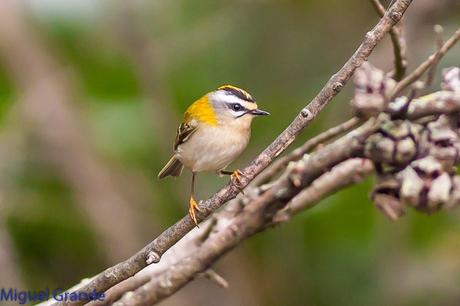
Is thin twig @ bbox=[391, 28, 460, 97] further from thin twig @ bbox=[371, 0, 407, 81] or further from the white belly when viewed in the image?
the white belly

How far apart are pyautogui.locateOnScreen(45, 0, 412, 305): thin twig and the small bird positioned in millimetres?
736

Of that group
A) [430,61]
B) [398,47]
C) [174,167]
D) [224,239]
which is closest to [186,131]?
[174,167]

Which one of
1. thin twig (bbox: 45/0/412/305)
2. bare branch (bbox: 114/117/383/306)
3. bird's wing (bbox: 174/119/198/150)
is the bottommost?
bird's wing (bbox: 174/119/198/150)

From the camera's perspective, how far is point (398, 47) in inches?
60.8

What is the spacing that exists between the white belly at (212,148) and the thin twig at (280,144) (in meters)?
0.73

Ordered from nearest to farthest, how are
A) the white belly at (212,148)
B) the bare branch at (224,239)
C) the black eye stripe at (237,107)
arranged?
the bare branch at (224,239)
the white belly at (212,148)
the black eye stripe at (237,107)

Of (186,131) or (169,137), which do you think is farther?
(169,137)

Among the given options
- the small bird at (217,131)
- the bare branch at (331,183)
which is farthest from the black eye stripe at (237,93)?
the bare branch at (331,183)

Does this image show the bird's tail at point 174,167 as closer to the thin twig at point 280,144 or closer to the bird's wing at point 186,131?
the bird's wing at point 186,131

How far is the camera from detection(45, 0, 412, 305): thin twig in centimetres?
125

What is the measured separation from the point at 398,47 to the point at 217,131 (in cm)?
75

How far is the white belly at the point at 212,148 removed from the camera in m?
2.10

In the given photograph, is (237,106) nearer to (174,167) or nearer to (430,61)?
(174,167)

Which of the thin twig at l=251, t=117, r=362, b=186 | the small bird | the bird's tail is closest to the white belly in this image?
the small bird
